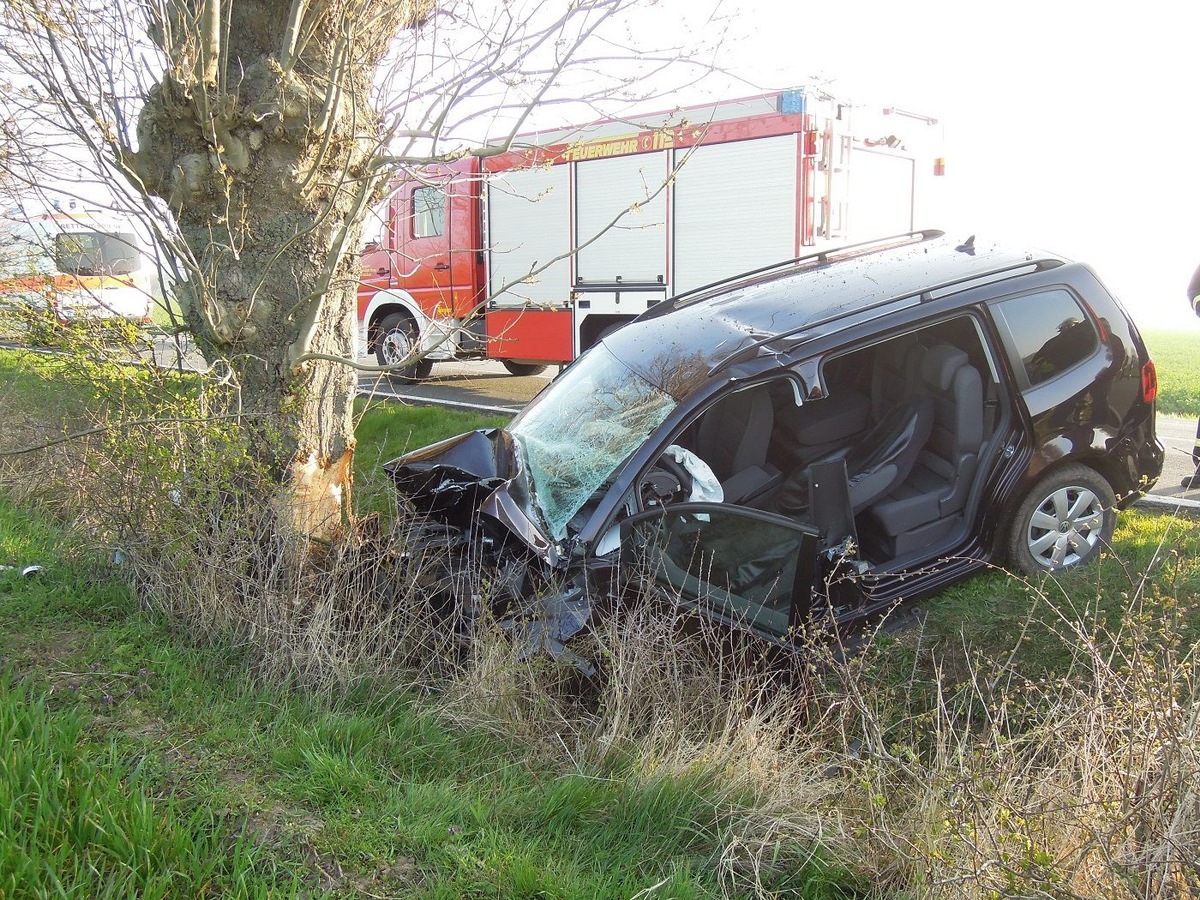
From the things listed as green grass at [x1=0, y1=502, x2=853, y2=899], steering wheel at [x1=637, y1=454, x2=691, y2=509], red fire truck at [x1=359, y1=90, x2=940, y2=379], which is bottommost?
green grass at [x1=0, y1=502, x2=853, y2=899]

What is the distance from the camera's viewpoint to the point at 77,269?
5359 mm

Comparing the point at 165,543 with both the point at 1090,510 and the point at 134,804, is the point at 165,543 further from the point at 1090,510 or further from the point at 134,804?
the point at 1090,510

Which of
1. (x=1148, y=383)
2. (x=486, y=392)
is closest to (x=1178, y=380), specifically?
(x=486, y=392)

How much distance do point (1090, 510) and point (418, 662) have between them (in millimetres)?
3263

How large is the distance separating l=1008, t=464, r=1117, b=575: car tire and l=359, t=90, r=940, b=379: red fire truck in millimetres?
5103

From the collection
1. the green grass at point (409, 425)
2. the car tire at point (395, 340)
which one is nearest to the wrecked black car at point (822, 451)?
the green grass at point (409, 425)

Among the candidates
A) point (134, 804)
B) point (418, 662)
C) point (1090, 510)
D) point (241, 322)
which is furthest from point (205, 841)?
point (1090, 510)

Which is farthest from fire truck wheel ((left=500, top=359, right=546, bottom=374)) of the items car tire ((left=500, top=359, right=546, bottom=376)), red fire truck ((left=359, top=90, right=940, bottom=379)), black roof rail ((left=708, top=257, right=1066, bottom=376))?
black roof rail ((left=708, top=257, right=1066, bottom=376))

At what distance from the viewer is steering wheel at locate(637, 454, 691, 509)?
13.0 ft

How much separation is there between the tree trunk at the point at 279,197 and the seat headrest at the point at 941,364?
294 cm

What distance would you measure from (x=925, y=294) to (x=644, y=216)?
6842 mm

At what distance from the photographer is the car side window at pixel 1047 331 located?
4469 mm

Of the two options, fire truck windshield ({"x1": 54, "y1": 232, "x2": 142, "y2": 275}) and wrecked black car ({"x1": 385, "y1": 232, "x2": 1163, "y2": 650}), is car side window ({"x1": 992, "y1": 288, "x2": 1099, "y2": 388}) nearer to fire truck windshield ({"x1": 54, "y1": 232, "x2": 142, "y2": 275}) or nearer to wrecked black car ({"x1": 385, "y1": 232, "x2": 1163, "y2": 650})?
wrecked black car ({"x1": 385, "y1": 232, "x2": 1163, "y2": 650})

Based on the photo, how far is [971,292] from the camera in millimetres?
4355
